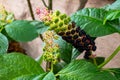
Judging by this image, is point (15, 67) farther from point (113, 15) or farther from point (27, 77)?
point (113, 15)

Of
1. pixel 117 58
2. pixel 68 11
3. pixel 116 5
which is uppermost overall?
pixel 116 5

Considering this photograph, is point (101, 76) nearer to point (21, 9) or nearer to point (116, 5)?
point (116, 5)

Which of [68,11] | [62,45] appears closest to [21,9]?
[68,11]

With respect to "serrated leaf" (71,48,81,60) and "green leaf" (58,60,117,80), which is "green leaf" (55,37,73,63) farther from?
"green leaf" (58,60,117,80)

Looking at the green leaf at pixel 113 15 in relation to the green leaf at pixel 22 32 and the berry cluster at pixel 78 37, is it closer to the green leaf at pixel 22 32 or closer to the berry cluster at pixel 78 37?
the berry cluster at pixel 78 37

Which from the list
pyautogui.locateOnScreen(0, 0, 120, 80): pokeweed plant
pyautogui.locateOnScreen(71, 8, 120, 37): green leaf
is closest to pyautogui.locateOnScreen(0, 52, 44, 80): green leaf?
pyautogui.locateOnScreen(0, 0, 120, 80): pokeweed plant

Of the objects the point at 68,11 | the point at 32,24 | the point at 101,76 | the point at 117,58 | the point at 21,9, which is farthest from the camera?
the point at 21,9

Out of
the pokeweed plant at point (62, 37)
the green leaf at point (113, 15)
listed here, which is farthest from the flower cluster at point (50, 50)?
the green leaf at point (113, 15)
